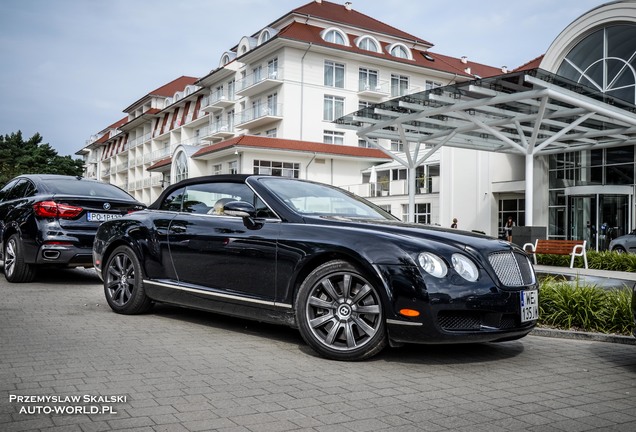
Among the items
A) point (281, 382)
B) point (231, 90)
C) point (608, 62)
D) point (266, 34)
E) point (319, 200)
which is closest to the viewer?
point (281, 382)

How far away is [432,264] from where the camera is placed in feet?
14.5

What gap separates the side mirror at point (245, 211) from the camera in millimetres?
5293

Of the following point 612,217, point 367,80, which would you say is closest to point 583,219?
point 612,217

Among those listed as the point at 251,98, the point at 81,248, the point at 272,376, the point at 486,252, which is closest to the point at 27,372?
the point at 272,376

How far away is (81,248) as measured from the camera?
352 inches

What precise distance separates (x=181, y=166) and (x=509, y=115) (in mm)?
34509

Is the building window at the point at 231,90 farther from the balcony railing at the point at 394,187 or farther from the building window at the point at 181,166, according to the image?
the balcony railing at the point at 394,187

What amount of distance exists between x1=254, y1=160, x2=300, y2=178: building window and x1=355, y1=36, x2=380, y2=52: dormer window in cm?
1288

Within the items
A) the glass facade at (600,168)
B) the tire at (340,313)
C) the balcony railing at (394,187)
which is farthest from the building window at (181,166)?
the tire at (340,313)

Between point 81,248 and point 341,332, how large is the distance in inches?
227

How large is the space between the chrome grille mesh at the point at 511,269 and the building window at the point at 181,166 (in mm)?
44510

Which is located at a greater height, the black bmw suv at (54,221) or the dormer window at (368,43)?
the dormer window at (368,43)

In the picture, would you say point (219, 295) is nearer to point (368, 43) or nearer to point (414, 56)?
point (368, 43)

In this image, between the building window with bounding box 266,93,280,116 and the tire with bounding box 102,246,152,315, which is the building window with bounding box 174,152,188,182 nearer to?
the building window with bounding box 266,93,280,116
